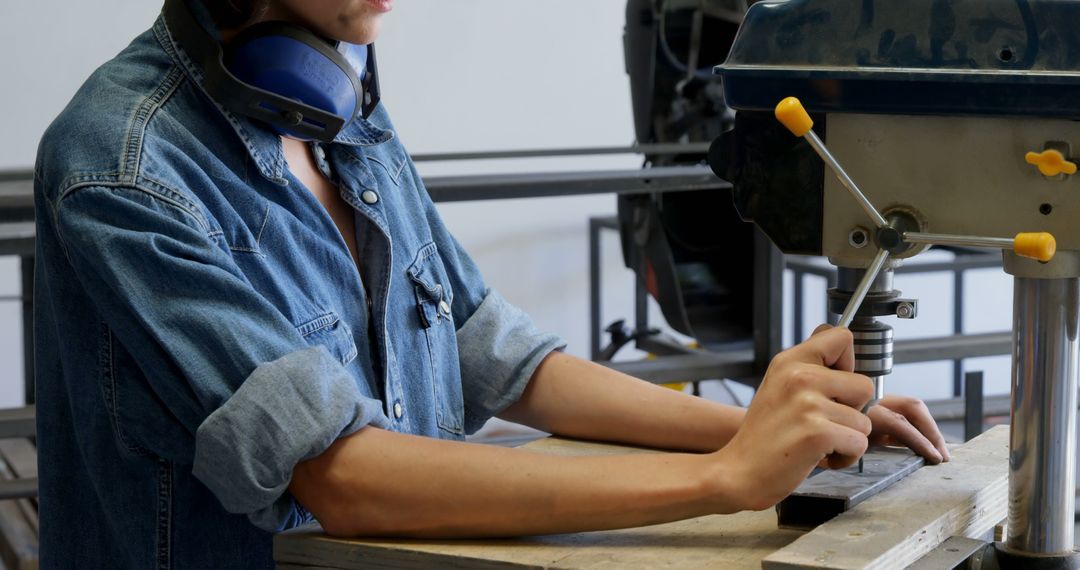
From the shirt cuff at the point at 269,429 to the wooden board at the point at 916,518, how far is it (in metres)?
0.33

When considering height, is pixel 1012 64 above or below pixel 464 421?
above

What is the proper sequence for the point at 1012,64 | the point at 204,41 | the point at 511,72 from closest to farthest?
the point at 1012,64 → the point at 204,41 → the point at 511,72

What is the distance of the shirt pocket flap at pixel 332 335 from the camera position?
103 centimetres

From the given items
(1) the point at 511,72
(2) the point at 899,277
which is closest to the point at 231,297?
(1) the point at 511,72

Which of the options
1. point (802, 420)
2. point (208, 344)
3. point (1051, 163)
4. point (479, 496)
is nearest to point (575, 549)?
point (479, 496)

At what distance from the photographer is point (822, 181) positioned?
0.99 meters

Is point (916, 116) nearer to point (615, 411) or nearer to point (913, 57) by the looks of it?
point (913, 57)

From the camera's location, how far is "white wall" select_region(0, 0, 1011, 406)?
434 cm

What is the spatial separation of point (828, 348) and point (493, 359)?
1.41 ft

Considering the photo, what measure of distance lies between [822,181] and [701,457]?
0.23 m

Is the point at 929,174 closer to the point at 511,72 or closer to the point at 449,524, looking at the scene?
the point at 449,524

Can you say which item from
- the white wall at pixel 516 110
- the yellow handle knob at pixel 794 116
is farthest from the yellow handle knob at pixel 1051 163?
the white wall at pixel 516 110

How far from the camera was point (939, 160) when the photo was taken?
37.0 inches

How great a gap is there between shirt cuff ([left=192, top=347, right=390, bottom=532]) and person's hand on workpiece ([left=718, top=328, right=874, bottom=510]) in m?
0.30
